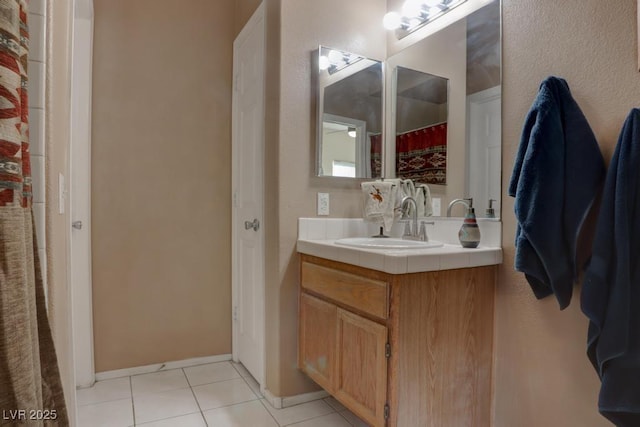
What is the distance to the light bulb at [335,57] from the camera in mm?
2066

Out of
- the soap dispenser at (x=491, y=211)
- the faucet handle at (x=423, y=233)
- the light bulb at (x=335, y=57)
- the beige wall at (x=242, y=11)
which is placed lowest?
the faucet handle at (x=423, y=233)

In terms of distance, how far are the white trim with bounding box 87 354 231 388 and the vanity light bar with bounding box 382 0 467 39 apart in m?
2.36

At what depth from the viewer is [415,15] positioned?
2.01m

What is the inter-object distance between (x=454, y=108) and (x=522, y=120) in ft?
1.39

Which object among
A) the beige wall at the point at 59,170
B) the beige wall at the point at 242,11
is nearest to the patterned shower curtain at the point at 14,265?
the beige wall at the point at 59,170

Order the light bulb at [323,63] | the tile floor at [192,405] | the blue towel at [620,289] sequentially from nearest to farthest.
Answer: the blue towel at [620,289]
the tile floor at [192,405]
the light bulb at [323,63]

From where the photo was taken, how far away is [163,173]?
242 centimetres

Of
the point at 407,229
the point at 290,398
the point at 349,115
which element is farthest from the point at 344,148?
the point at 290,398

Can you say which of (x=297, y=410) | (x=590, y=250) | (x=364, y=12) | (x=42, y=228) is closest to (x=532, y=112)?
(x=590, y=250)

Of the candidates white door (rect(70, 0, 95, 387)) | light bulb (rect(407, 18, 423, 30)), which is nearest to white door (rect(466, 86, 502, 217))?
light bulb (rect(407, 18, 423, 30))

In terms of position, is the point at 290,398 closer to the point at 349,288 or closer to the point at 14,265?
the point at 349,288

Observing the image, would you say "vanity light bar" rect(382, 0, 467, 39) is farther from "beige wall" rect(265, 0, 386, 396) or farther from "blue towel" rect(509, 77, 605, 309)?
"blue towel" rect(509, 77, 605, 309)

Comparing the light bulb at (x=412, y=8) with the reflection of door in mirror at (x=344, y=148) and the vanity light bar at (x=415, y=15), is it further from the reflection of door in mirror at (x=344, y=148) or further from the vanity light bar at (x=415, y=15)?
the reflection of door in mirror at (x=344, y=148)

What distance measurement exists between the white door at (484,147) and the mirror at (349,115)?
2.04ft
